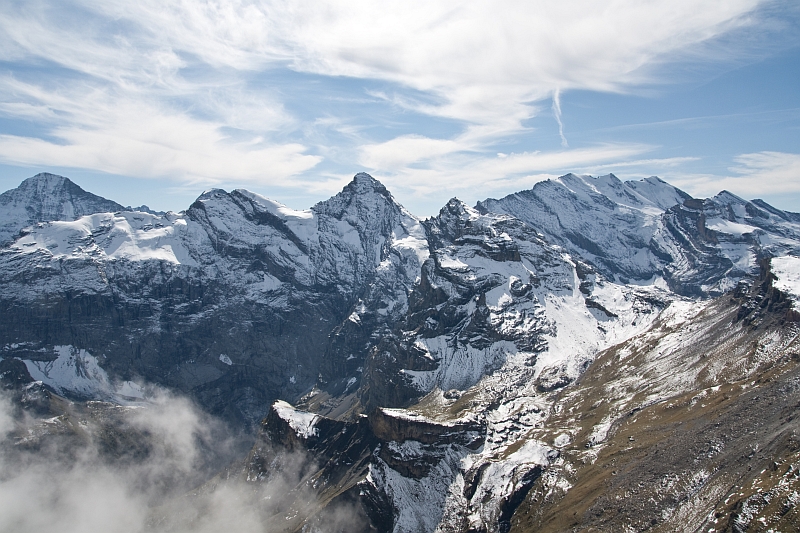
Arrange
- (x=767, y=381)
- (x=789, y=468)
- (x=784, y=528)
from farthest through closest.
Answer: (x=767, y=381)
(x=789, y=468)
(x=784, y=528)

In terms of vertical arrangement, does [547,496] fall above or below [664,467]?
below

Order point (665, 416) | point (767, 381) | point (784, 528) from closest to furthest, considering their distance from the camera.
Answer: point (784, 528)
point (767, 381)
point (665, 416)

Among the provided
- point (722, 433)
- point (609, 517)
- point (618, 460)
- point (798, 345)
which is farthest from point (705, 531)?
point (798, 345)

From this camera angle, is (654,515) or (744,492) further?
(654,515)

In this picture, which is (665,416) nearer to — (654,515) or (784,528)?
(654,515)

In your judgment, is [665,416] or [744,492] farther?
[665,416]

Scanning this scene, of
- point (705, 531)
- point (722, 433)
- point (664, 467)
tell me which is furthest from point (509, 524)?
point (705, 531)

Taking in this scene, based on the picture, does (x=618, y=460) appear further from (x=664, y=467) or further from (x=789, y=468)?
Answer: (x=789, y=468)

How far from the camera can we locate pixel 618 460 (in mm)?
180375

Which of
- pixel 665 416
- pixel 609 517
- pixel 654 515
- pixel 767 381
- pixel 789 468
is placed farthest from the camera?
pixel 665 416

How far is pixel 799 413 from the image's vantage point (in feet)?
451

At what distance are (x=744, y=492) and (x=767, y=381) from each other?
76104mm

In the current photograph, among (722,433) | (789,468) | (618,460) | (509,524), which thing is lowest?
(509,524)

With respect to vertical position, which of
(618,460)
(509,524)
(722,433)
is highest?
(722,433)
